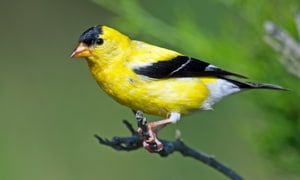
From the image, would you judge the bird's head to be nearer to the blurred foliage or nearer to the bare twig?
the blurred foliage

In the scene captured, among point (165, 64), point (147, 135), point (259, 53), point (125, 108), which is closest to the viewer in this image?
point (147, 135)

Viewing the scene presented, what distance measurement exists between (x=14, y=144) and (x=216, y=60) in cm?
264

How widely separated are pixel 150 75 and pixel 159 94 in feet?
0.18

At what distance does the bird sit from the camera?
2.00 meters

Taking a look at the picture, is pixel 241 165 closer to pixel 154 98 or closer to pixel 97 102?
pixel 97 102

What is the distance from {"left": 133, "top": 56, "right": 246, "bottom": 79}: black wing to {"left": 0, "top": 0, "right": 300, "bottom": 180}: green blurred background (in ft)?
0.10

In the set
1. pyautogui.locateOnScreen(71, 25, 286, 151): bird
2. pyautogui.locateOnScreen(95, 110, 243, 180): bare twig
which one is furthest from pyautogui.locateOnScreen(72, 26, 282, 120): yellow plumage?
pyautogui.locateOnScreen(95, 110, 243, 180): bare twig

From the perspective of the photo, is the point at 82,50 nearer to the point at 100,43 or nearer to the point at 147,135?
the point at 100,43

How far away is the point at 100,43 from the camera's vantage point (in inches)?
82.4

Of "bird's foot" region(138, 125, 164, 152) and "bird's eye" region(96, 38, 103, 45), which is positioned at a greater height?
"bird's eye" region(96, 38, 103, 45)

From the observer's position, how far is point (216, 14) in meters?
4.09

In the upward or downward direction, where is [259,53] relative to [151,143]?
upward

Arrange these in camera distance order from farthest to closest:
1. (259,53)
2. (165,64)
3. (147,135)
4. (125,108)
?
(125,108), (165,64), (259,53), (147,135)

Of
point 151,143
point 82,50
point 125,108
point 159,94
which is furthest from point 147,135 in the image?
point 125,108
